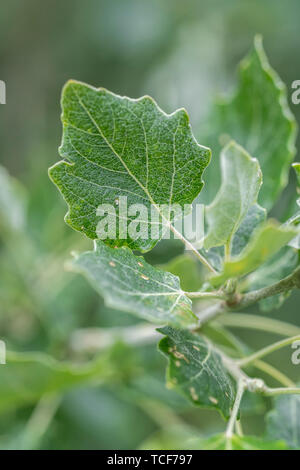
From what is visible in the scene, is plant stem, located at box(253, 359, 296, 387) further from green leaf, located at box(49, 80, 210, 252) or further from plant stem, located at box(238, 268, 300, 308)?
green leaf, located at box(49, 80, 210, 252)

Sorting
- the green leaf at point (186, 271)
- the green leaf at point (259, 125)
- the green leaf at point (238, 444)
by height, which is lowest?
the green leaf at point (238, 444)

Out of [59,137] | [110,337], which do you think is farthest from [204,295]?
[59,137]

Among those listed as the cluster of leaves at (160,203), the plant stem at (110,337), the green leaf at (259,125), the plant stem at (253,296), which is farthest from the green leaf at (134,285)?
the plant stem at (110,337)

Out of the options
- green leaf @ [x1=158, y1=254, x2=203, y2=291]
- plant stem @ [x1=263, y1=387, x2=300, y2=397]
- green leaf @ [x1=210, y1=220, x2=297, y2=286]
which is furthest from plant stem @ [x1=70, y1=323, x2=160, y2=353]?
green leaf @ [x1=210, y1=220, x2=297, y2=286]

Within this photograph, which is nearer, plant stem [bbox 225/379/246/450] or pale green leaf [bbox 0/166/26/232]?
plant stem [bbox 225/379/246/450]

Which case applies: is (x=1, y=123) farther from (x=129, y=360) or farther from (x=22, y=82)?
(x=129, y=360)

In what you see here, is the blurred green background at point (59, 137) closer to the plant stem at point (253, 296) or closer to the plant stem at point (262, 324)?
the plant stem at point (262, 324)
